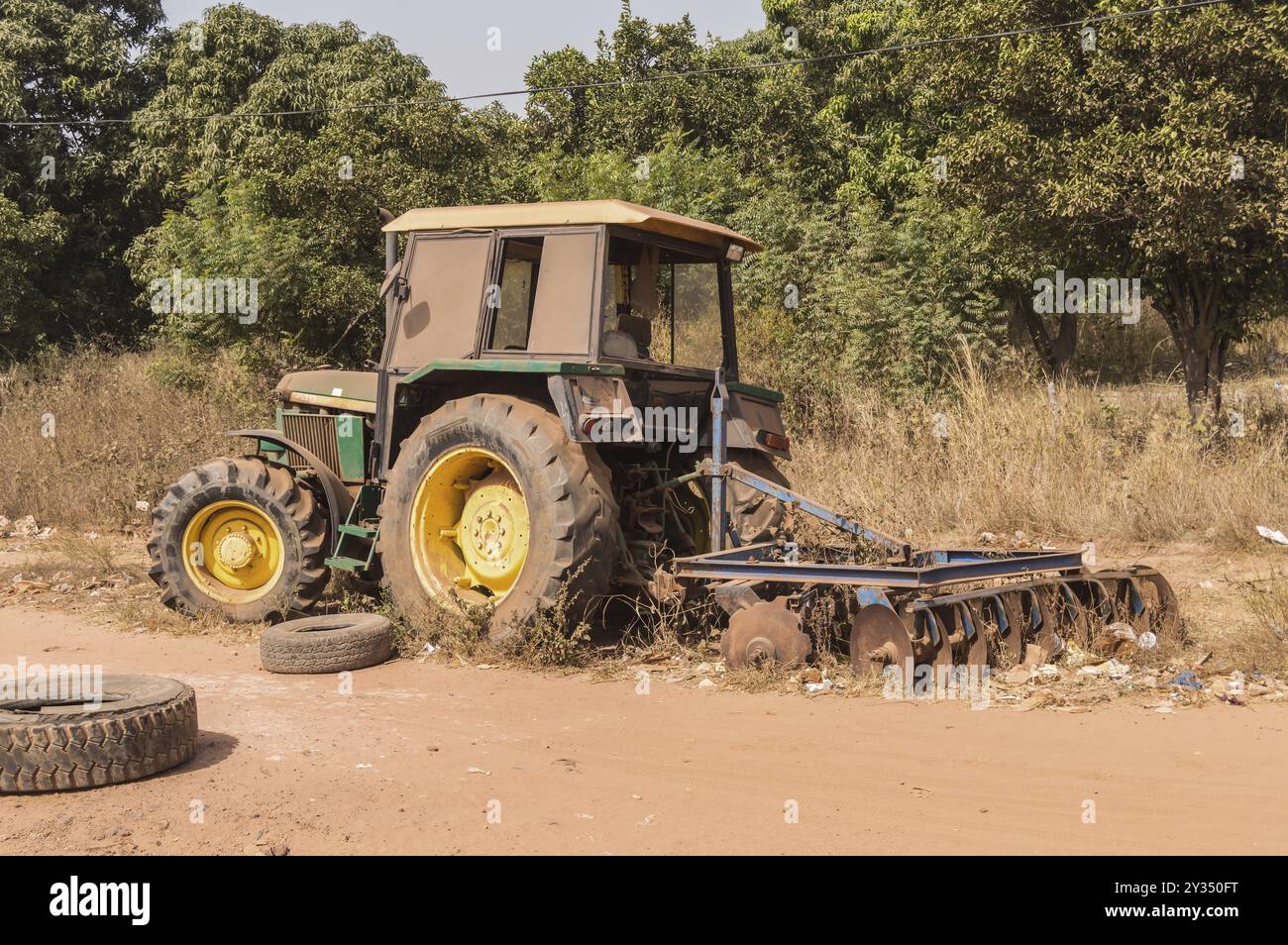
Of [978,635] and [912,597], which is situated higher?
[912,597]

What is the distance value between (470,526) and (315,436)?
6.20ft

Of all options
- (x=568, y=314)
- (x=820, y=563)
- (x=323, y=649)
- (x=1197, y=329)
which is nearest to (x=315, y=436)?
(x=323, y=649)

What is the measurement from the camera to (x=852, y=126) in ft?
73.3

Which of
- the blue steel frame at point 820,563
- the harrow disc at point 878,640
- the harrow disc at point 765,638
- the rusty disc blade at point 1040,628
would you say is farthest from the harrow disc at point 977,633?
the harrow disc at point 765,638

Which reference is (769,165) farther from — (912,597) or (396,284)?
(912,597)

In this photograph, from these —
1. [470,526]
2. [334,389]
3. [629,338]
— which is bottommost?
[470,526]

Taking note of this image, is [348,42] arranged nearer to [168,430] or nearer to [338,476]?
[168,430]

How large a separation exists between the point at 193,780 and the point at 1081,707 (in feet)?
13.3

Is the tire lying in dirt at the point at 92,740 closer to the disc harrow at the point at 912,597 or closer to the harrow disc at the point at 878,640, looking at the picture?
the disc harrow at the point at 912,597

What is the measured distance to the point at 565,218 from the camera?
24.2ft

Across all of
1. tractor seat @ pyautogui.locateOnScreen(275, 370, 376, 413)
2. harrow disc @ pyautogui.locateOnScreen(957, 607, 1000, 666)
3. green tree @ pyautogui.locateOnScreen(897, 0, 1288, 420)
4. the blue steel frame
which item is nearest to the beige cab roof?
the blue steel frame

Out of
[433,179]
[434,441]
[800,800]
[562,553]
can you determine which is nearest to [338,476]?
[434,441]

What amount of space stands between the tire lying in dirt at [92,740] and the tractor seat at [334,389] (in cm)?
360

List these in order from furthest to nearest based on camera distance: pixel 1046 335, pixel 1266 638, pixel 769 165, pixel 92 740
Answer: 1. pixel 769 165
2. pixel 1046 335
3. pixel 1266 638
4. pixel 92 740
